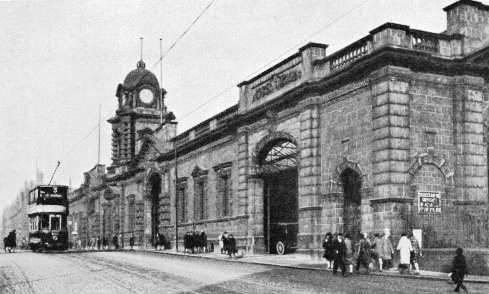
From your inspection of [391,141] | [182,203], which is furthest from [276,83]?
[182,203]

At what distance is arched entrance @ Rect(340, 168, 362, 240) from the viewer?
24.4m

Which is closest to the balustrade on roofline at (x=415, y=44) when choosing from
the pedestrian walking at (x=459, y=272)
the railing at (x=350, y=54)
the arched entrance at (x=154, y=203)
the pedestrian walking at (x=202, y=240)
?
the railing at (x=350, y=54)

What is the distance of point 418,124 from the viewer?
74.1ft

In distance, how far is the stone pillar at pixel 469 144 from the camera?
22.8 meters

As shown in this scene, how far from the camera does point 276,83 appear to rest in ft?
97.7

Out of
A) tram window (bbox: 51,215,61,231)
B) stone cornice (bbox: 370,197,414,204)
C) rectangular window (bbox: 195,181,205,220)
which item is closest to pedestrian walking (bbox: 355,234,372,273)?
stone cornice (bbox: 370,197,414,204)

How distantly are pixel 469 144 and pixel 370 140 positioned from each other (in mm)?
3444

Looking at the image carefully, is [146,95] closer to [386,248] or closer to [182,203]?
[182,203]

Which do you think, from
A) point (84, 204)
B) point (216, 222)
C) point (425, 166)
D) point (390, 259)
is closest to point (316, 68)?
point (425, 166)

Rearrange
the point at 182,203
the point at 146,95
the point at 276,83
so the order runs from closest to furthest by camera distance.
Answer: the point at 276,83
the point at 182,203
the point at 146,95

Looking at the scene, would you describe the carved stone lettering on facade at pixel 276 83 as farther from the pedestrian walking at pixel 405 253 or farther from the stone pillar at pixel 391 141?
the pedestrian walking at pixel 405 253

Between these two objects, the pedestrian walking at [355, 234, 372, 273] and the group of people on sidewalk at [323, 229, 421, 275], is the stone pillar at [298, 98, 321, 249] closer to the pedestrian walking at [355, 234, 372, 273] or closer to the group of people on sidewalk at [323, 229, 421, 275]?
the group of people on sidewalk at [323, 229, 421, 275]

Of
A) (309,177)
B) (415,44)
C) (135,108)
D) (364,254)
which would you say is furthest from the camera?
(135,108)

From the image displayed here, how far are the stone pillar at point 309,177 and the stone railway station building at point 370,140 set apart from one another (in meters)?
0.04
